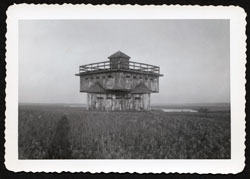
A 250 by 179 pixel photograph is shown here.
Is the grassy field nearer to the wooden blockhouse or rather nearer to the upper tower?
the wooden blockhouse

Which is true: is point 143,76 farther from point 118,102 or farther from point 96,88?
point 96,88

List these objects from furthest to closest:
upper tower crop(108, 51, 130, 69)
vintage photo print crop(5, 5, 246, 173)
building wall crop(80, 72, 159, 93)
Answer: building wall crop(80, 72, 159, 93) → upper tower crop(108, 51, 130, 69) → vintage photo print crop(5, 5, 246, 173)

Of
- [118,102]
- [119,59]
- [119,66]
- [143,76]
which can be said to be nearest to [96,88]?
[118,102]

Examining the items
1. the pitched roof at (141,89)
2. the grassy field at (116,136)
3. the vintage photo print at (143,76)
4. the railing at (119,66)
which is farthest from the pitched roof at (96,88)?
the pitched roof at (141,89)

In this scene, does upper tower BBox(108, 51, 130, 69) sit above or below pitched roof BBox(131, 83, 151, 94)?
above

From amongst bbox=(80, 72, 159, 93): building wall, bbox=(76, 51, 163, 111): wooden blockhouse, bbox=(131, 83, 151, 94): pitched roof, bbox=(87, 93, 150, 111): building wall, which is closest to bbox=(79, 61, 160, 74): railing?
A: bbox=(76, 51, 163, 111): wooden blockhouse

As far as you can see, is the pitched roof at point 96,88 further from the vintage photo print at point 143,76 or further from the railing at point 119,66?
the railing at point 119,66
